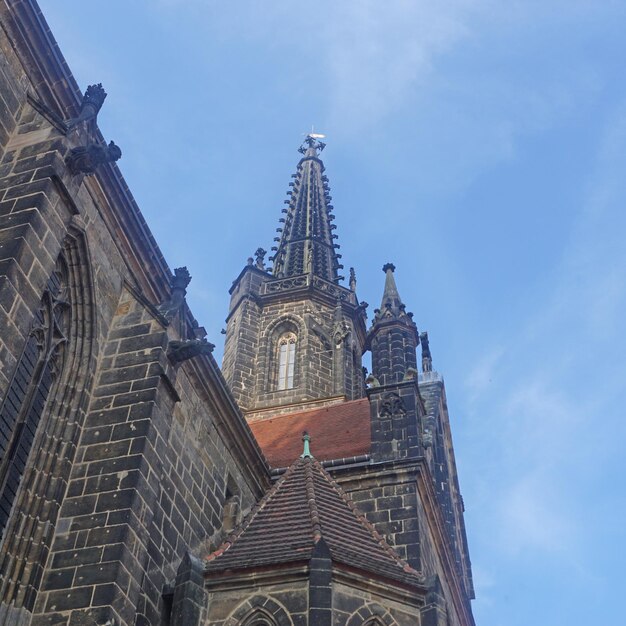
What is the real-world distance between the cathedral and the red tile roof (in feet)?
6.45

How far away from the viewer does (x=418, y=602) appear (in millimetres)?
10133

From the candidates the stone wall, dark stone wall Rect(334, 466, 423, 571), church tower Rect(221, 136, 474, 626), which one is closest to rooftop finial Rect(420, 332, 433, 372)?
church tower Rect(221, 136, 474, 626)

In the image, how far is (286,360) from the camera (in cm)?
2691

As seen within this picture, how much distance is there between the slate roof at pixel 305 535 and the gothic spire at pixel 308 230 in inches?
706

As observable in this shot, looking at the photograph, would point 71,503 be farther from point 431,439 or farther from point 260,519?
point 431,439

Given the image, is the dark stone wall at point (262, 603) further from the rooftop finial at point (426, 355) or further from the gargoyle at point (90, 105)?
the rooftop finial at point (426, 355)

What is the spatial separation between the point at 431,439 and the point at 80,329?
8.82 m

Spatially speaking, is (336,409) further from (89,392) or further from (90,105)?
(90,105)

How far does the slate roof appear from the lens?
9.95 meters

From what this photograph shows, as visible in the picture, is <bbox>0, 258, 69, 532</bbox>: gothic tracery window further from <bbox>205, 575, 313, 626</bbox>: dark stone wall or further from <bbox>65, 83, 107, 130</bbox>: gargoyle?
<bbox>205, 575, 313, 626</bbox>: dark stone wall

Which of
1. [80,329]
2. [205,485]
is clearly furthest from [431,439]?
[80,329]

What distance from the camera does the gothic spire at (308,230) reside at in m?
31.1

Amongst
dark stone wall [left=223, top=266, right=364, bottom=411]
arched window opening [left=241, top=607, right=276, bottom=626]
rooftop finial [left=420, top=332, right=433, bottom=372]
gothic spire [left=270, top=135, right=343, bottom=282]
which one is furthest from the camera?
gothic spire [left=270, top=135, right=343, bottom=282]

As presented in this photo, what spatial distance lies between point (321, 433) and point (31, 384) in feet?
33.6
